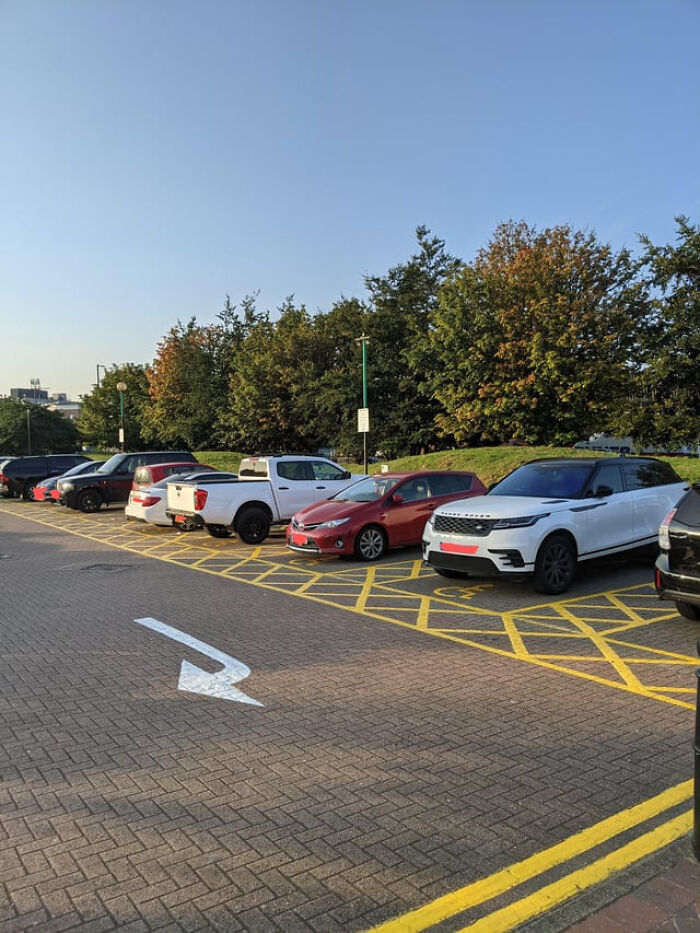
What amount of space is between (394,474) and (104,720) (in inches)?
312

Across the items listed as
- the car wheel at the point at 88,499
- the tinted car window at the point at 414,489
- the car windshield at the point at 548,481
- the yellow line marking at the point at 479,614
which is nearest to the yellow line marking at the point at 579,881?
the yellow line marking at the point at 479,614

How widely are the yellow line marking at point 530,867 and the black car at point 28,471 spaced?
26312 mm

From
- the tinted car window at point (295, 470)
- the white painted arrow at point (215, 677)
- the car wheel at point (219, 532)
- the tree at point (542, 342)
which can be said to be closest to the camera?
the white painted arrow at point (215, 677)

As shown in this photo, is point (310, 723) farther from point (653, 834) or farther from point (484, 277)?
point (484, 277)

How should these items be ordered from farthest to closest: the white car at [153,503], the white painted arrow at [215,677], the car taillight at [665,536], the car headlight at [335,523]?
1. the white car at [153,503]
2. the car headlight at [335,523]
3. the car taillight at [665,536]
4. the white painted arrow at [215,677]

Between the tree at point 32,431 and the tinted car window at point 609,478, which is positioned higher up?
the tree at point 32,431

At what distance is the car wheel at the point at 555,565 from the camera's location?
28.0 ft

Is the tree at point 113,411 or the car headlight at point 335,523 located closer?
the car headlight at point 335,523

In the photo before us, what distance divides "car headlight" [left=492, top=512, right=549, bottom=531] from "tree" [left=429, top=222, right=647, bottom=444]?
18859 millimetres

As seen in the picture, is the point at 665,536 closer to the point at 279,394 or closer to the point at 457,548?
the point at 457,548

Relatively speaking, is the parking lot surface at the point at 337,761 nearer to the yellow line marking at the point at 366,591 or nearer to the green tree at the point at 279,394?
the yellow line marking at the point at 366,591

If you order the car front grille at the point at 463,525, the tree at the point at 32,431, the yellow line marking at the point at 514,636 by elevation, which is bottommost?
the yellow line marking at the point at 514,636

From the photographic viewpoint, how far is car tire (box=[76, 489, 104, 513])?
2112cm

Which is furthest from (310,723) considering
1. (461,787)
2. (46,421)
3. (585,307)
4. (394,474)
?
(46,421)
